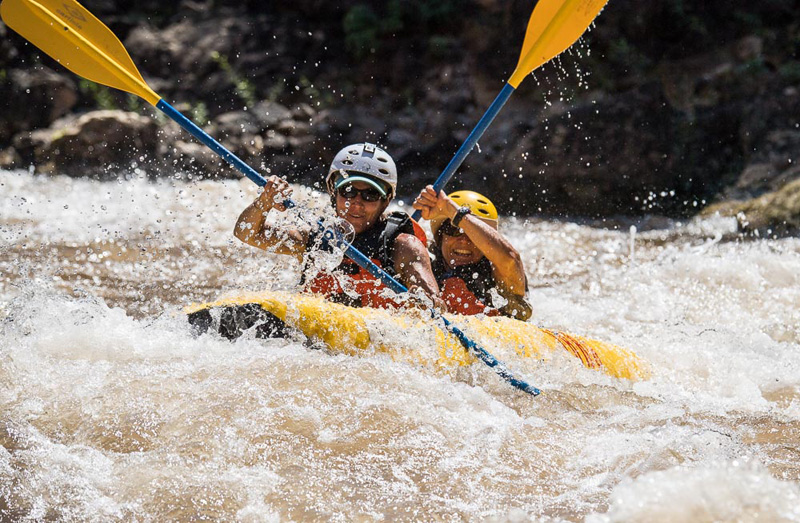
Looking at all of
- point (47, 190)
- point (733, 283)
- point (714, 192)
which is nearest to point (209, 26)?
point (47, 190)

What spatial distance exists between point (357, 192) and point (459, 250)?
701mm

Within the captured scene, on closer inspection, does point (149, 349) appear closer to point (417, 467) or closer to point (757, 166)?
point (417, 467)

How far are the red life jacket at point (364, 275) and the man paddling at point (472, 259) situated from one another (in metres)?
0.22

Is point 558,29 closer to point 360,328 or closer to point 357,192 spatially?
point 357,192

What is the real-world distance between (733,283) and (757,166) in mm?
2442

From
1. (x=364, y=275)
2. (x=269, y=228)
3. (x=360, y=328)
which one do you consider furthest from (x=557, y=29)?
(x=360, y=328)

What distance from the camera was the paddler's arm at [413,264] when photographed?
3664 mm

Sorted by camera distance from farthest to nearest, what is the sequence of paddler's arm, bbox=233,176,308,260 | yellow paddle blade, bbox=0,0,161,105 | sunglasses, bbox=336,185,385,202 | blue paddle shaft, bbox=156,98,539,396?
yellow paddle blade, bbox=0,0,161,105, sunglasses, bbox=336,185,385,202, paddler's arm, bbox=233,176,308,260, blue paddle shaft, bbox=156,98,539,396

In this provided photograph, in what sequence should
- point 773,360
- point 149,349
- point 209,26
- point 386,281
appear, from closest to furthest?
1. point 149,349
2. point 386,281
3. point 773,360
4. point 209,26

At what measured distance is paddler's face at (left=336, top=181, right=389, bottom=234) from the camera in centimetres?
376

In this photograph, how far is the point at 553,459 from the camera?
9.03 ft

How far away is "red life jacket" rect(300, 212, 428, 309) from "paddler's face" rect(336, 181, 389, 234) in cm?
5

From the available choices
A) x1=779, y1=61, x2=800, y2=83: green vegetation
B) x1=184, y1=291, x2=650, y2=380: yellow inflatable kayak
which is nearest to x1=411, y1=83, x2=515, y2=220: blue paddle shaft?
x1=184, y1=291, x2=650, y2=380: yellow inflatable kayak

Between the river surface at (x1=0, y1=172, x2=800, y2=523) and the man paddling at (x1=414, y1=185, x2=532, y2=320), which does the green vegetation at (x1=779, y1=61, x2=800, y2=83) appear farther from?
the man paddling at (x1=414, y1=185, x2=532, y2=320)
